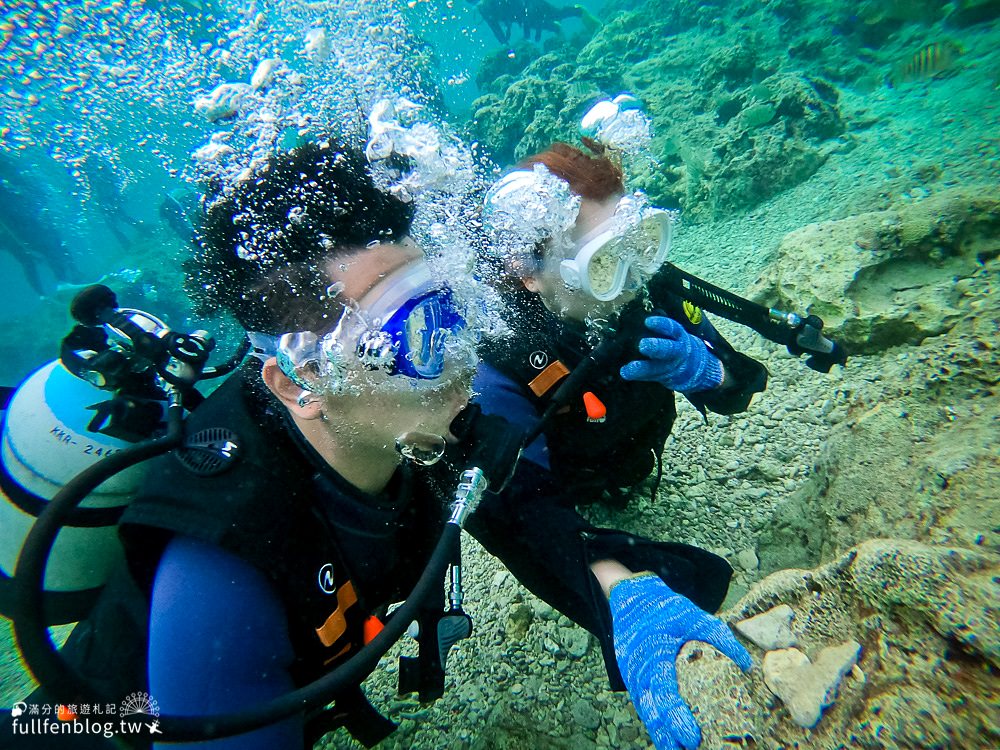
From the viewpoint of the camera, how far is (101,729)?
3.67 ft

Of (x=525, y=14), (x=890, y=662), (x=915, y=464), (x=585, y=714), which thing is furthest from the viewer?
(x=525, y=14)

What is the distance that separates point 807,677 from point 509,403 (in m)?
1.56

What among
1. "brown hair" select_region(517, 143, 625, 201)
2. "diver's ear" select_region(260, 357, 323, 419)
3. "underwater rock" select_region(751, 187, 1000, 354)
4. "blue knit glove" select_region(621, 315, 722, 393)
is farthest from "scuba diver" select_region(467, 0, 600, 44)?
"diver's ear" select_region(260, 357, 323, 419)

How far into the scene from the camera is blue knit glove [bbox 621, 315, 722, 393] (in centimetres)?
246

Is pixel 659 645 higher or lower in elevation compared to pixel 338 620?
lower

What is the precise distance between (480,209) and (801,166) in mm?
6123

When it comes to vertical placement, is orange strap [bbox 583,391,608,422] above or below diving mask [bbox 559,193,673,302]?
below

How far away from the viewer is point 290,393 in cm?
161

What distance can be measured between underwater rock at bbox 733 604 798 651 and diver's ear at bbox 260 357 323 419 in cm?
154

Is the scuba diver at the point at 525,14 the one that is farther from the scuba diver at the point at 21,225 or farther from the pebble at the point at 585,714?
the pebble at the point at 585,714

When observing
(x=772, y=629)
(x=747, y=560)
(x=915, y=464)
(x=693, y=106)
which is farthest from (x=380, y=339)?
(x=693, y=106)

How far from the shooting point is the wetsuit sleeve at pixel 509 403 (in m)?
2.32

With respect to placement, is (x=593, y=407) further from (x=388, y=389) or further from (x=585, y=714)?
(x=585, y=714)

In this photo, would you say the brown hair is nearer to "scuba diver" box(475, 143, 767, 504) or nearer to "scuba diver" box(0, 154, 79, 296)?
"scuba diver" box(475, 143, 767, 504)
